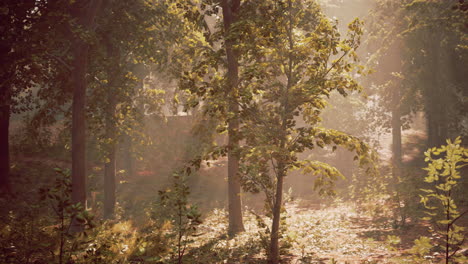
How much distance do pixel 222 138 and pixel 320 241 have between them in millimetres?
15547

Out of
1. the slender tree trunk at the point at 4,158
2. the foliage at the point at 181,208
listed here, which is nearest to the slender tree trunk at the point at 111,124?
the slender tree trunk at the point at 4,158


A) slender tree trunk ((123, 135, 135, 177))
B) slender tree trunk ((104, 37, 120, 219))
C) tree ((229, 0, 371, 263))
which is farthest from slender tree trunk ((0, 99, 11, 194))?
slender tree trunk ((123, 135, 135, 177))

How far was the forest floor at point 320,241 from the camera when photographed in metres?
8.27

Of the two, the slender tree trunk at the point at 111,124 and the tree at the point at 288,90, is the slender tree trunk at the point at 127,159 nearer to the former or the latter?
the slender tree trunk at the point at 111,124

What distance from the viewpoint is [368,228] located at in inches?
487

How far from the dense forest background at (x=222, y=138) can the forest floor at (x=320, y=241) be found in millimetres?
80

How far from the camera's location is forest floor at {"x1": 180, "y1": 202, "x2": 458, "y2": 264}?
27.1ft

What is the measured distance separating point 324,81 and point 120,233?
7.65m

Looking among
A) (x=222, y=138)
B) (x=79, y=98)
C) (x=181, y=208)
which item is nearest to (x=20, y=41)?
(x=79, y=98)

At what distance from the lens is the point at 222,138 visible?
83.4ft

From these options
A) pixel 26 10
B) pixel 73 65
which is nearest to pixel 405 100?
pixel 73 65

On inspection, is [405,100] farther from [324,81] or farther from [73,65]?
[73,65]

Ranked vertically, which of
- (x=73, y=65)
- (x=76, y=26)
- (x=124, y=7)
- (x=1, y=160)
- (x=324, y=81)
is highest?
(x=124, y=7)

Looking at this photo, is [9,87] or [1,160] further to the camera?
[1,160]
